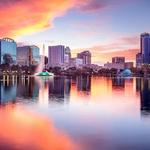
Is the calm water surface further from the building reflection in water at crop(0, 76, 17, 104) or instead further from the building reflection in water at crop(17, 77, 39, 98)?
the building reflection in water at crop(17, 77, 39, 98)

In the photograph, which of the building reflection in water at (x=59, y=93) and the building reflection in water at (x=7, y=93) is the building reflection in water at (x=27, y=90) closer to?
the building reflection in water at (x=7, y=93)

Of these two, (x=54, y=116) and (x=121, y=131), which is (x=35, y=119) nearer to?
(x=54, y=116)

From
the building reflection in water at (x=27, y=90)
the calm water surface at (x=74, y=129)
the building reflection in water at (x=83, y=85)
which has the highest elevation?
the building reflection in water at (x=27, y=90)

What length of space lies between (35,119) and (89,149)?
7.08m

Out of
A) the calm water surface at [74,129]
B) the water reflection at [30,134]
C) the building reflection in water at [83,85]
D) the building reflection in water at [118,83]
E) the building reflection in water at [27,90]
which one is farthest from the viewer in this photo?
the building reflection in water at [118,83]

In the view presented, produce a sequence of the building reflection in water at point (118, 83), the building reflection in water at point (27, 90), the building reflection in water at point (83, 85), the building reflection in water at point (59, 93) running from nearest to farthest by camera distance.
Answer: the building reflection in water at point (59, 93)
the building reflection in water at point (27, 90)
the building reflection in water at point (83, 85)
the building reflection in water at point (118, 83)

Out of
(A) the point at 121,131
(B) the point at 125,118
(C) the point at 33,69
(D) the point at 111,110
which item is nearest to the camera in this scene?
(A) the point at 121,131

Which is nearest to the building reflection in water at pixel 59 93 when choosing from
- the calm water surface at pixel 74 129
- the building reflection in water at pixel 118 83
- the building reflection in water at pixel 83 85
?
the building reflection in water at pixel 83 85

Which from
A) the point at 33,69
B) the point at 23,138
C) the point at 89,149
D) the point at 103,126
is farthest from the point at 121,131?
the point at 33,69

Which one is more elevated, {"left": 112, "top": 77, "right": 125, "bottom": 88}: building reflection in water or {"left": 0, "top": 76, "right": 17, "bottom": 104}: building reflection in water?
{"left": 0, "top": 76, "right": 17, "bottom": 104}: building reflection in water

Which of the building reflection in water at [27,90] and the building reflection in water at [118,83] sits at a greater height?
the building reflection in water at [27,90]

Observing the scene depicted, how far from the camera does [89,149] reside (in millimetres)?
12969

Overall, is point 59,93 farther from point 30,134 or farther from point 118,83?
point 118,83

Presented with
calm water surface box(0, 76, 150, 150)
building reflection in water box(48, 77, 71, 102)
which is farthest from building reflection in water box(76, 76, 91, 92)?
calm water surface box(0, 76, 150, 150)
